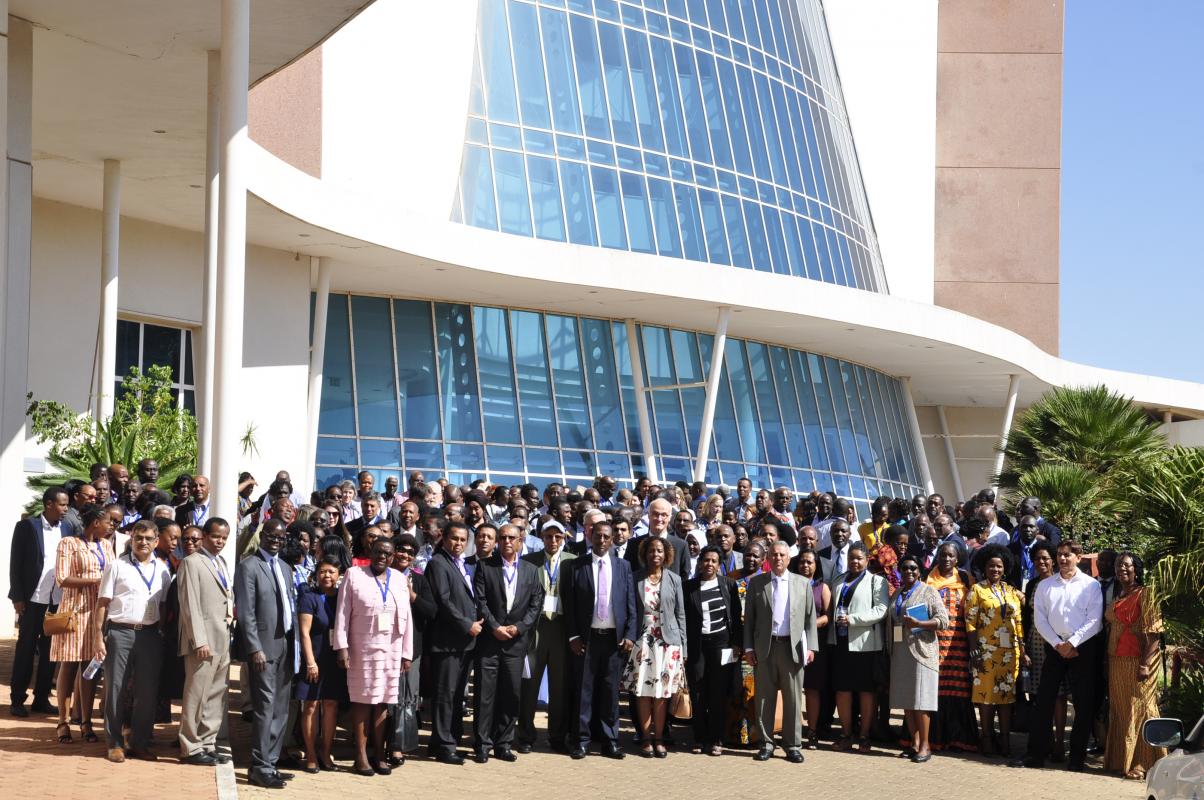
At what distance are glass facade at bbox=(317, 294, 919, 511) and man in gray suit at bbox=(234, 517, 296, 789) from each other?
15651 mm

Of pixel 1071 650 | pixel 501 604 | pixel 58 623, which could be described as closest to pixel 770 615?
pixel 501 604

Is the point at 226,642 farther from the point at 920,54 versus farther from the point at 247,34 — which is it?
the point at 920,54

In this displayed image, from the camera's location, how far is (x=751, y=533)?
605 inches

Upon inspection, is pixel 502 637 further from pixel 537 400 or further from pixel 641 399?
pixel 641 399

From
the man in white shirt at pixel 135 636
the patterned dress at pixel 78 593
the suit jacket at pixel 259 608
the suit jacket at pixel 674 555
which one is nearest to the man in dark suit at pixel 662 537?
the suit jacket at pixel 674 555

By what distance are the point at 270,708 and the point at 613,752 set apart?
3.07m

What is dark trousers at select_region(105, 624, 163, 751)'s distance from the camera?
407 inches

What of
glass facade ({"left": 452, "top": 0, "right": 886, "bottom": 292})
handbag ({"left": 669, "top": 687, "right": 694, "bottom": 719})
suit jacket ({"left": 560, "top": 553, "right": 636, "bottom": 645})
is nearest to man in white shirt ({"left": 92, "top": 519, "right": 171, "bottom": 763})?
suit jacket ({"left": 560, "top": 553, "right": 636, "bottom": 645})

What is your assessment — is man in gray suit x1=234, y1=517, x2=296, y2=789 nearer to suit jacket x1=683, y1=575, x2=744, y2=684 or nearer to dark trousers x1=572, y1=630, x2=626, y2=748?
dark trousers x1=572, y1=630, x2=626, y2=748

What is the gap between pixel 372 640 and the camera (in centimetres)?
1073

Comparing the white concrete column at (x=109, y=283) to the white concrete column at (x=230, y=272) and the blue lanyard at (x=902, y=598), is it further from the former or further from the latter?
the blue lanyard at (x=902, y=598)

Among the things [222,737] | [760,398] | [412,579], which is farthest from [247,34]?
[760,398]

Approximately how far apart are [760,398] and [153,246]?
13.9m

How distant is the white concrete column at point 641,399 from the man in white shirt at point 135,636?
1870 cm
